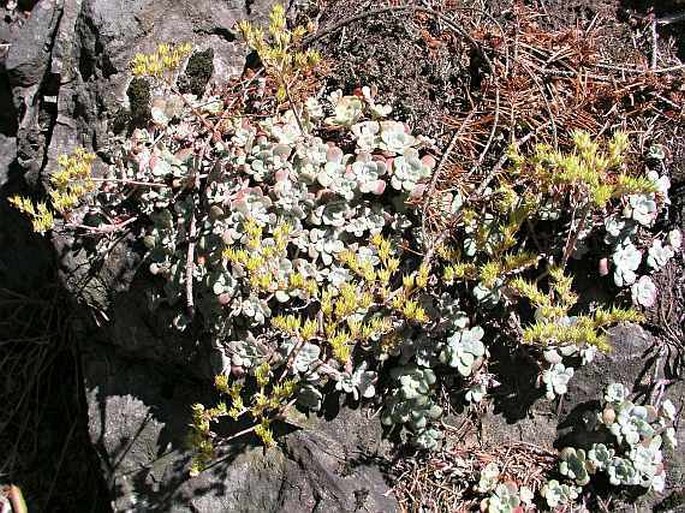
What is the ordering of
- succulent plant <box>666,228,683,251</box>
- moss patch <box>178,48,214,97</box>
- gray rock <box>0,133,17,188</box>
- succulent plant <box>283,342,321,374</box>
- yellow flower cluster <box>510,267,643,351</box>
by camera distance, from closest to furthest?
yellow flower cluster <box>510,267,643,351</box>
succulent plant <box>283,342,321,374</box>
succulent plant <box>666,228,683,251</box>
moss patch <box>178,48,214,97</box>
gray rock <box>0,133,17,188</box>

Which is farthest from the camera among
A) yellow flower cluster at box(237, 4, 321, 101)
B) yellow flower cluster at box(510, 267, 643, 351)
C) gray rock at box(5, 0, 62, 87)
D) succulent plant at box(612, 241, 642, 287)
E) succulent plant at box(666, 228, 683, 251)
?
gray rock at box(5, 0, 62, 87)

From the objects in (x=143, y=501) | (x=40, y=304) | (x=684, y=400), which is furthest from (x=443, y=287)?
(x=40, y=304)

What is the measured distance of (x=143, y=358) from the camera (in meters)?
3.35

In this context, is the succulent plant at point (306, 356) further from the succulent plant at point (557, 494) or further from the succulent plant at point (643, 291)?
the succulent plant at point (643, 291)

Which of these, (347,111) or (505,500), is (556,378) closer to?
(505,500)

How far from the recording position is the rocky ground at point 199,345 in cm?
305

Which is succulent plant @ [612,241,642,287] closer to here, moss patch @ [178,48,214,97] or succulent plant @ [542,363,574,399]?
succulent plant @ [542,363,574,399]

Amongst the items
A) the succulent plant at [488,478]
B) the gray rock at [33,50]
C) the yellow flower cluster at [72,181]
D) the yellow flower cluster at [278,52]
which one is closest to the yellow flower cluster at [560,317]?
the succulent plant at [488,478]

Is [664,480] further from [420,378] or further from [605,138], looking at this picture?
[605,138]

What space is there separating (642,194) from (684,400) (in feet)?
3.04

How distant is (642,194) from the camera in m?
2.93

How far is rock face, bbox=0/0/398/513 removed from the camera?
3021 millimetres

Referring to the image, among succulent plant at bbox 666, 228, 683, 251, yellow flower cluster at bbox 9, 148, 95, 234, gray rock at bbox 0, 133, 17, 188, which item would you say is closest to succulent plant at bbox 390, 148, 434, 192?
succulent plant at bbox 666, 228, 683, 251

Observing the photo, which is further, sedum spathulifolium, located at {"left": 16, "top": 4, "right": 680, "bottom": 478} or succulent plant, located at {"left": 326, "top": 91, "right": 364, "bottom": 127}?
succulent plant, located at {"left": 326, "top": 91, "right": 364, "bottom": 127}
